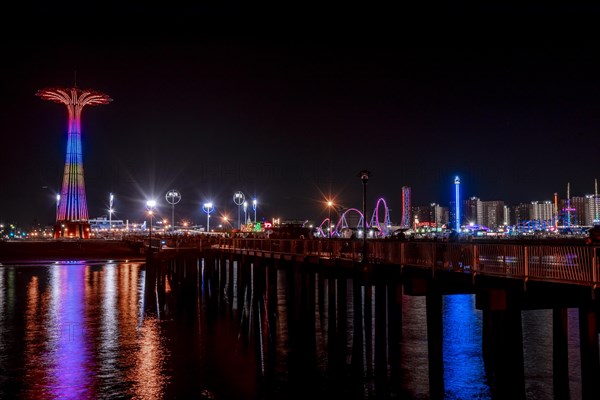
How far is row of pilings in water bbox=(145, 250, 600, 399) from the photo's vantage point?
1797 cm

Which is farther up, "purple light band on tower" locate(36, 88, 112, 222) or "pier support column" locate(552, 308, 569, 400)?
"purple light band on tower" locate(36, 88, 112, 222)

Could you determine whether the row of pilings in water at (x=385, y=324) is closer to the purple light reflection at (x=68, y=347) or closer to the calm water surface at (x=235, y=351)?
the calm water surface at (x=235, y=351)

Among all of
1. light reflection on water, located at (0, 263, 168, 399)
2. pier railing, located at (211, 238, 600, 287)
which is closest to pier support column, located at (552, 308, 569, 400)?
pier railing, located at (211, 238, 600, 287)

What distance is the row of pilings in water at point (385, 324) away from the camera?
17969 millimetres

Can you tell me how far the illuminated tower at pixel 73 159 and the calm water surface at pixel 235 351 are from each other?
68697mm

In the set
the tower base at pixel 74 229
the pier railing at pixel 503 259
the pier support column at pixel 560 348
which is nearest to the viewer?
the pier railing at pixel 503 259

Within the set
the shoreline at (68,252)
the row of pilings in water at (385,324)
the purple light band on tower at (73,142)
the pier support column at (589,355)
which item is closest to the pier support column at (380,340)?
the row of pilings in water at (385,324)

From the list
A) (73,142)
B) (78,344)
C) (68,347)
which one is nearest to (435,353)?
(68,347)

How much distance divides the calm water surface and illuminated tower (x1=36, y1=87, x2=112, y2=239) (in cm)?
6870

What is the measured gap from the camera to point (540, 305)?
18250mm

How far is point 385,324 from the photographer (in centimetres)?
2572

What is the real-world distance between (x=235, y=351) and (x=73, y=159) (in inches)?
3667

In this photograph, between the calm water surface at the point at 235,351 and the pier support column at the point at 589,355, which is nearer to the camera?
the pier support column at the point at 589,355

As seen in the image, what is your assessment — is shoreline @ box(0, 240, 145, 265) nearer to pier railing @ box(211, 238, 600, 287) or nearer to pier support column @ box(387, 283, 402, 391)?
pier support column @ box(387, 283, 402, 391)
